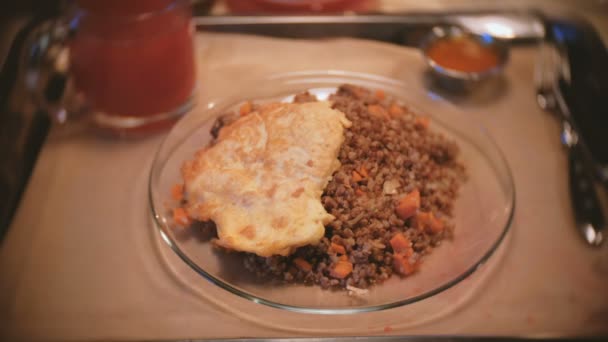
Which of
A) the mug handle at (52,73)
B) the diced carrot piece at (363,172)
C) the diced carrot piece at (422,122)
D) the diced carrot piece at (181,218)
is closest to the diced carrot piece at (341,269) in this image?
the diced carrot piece at (363,172)

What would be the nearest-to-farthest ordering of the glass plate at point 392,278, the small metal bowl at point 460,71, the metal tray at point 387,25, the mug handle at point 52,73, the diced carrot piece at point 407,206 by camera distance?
1. the glass plate at point 392,278
2. the diced carrot piece at point 407,206
3. the mug handle at point 52,73
4. the small metal bowl at point 460,71
5. the metal tray at point 387,25

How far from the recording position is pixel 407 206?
4.70 feet

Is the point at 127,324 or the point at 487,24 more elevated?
the point at 487,24

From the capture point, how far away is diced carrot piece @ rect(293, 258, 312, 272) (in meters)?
1.35

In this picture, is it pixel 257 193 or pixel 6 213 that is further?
pixel 6 213

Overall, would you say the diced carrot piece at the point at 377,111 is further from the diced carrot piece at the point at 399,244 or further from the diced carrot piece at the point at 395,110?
the diced carrot piece at the point at 399,244

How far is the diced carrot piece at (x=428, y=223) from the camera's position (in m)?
1.46

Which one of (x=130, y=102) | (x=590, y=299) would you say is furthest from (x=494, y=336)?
(x=130, y=102)

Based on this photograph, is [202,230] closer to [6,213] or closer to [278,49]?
[6,213]

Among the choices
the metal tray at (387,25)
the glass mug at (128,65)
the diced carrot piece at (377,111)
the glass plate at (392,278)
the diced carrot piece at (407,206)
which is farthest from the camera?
the metal tray at (387,25)

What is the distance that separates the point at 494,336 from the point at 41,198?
138cm

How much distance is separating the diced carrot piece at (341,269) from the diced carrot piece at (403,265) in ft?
0.39

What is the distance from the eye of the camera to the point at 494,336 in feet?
4.43

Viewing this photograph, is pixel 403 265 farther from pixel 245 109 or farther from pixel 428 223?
pixel 245 109
